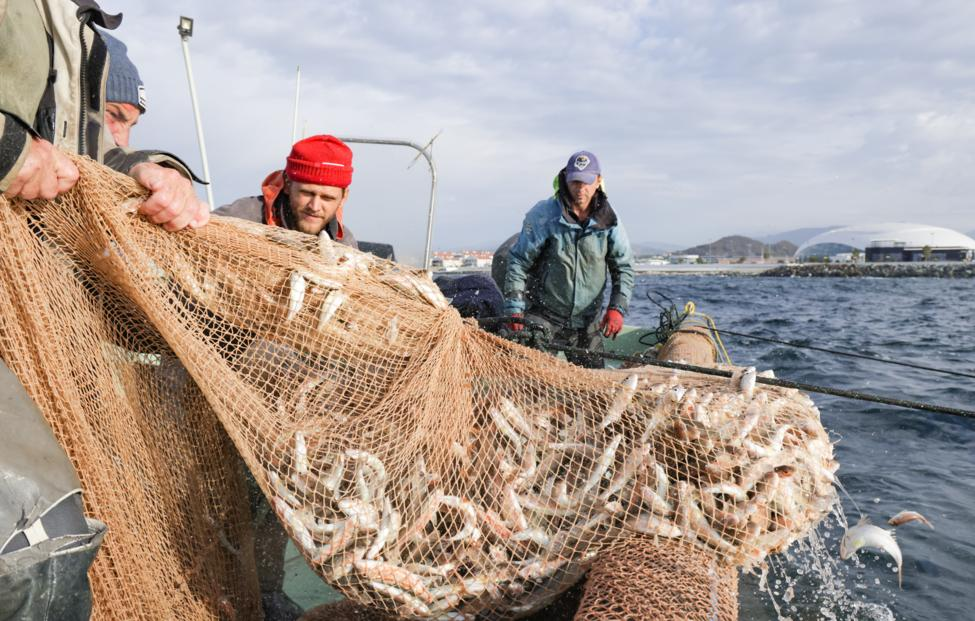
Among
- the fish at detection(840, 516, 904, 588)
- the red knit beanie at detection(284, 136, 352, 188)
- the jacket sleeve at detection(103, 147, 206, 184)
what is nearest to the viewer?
the jacket sleeve at detection(103, 147, 206, 184)

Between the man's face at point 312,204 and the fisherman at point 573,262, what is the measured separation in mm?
2615

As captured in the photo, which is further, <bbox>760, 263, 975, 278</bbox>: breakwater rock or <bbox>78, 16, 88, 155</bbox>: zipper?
<bbox>760, 263, 975, 278</bbox>: breakwater rock

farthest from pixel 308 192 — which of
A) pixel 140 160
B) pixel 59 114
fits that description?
pixel 59 114

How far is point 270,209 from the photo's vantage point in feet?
14.2

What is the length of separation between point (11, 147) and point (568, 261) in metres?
5.17

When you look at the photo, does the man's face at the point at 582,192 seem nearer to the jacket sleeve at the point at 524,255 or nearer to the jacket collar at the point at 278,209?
the jacket sleeve at the point at 524,255

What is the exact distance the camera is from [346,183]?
4199mm

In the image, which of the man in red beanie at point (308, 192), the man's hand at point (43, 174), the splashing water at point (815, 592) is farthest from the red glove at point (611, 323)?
the man's hand at point (43, 174)

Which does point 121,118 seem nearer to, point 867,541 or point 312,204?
point 312,204

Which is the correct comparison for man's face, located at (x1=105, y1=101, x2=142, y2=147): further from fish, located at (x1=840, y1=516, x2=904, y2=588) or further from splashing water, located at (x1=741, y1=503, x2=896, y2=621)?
fish, located at (x1=840, y1=516, x2=904, y2=588)

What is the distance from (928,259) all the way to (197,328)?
4304 inches

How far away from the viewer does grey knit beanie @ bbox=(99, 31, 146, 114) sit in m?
4.16

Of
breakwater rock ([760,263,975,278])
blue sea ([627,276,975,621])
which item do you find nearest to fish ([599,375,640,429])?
blue sea ([627,276,975,621])

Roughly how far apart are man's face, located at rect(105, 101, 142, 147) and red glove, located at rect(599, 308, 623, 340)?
427 centimetres
